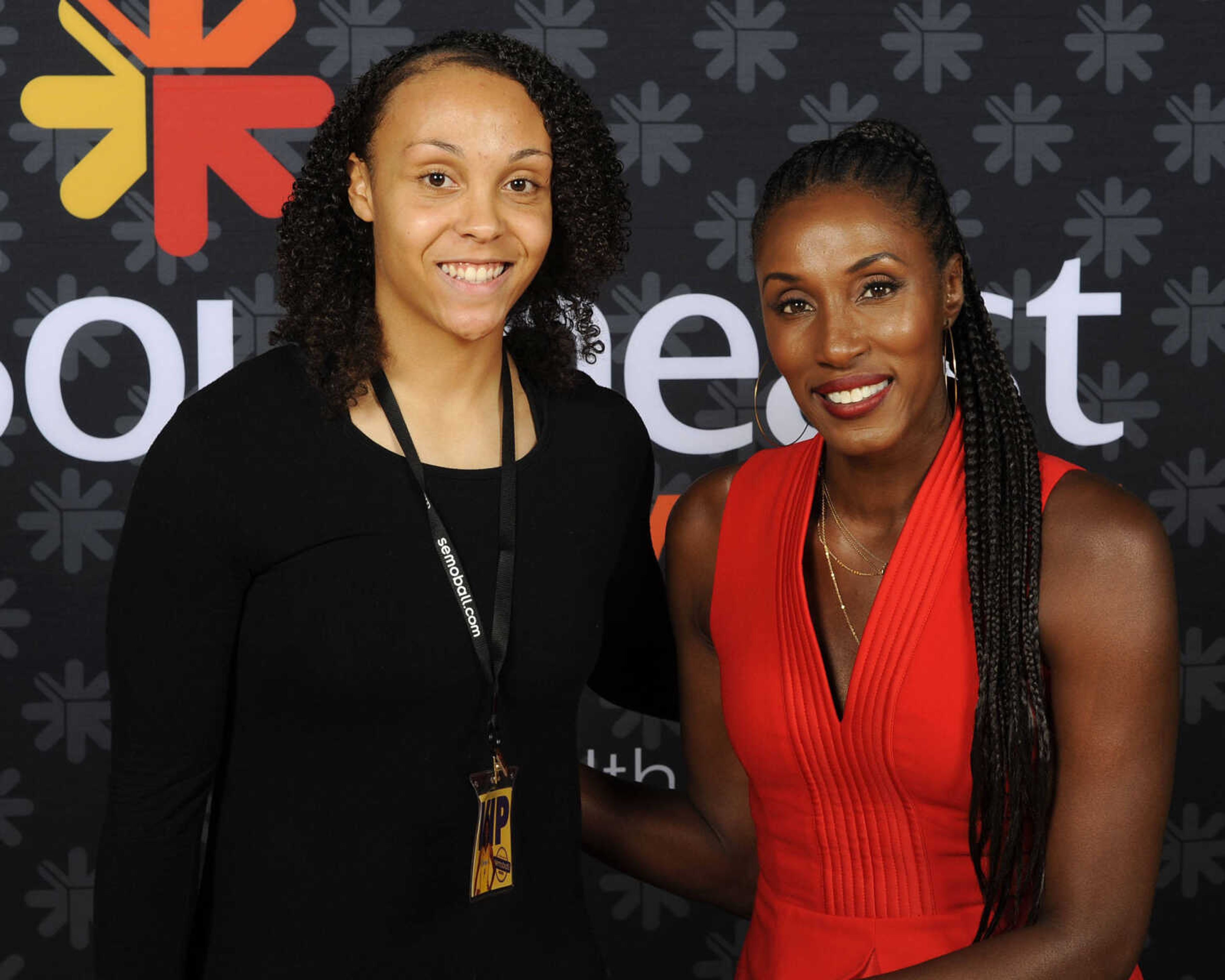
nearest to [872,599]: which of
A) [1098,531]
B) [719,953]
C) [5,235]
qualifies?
[1098,531]

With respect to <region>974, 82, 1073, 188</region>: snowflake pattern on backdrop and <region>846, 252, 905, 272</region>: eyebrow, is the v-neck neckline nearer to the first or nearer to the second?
<region>846, 252, 905, 272</region>: eyebrow

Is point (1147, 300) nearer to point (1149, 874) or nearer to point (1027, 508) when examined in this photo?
point (1027, 508)

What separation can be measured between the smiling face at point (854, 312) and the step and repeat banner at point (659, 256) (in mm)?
1057

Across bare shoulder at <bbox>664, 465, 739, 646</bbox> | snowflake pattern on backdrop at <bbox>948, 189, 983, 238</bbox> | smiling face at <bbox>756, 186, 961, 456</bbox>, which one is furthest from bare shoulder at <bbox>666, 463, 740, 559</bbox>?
snowflake pattern on backdrop at <bbox>948, 189, 983, 238</bbox>

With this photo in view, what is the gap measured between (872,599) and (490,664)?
0.51 m

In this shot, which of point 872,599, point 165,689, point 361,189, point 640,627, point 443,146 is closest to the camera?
point 165,689

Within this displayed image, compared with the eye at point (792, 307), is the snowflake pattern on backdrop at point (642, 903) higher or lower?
lower

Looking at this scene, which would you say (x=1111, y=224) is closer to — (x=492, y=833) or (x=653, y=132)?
(x=653, y=132)

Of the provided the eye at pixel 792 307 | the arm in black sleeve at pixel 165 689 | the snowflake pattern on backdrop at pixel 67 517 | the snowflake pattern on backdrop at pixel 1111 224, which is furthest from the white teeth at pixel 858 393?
the snowflake pattern on backdrop at pixel 67 517

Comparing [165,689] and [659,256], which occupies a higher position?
[659,256]

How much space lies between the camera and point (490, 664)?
1.34 metres

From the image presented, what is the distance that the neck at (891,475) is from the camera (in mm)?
1590

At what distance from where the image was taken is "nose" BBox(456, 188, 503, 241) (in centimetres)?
139

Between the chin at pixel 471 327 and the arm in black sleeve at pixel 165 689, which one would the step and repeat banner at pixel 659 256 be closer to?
the chin at pixel 471 327
